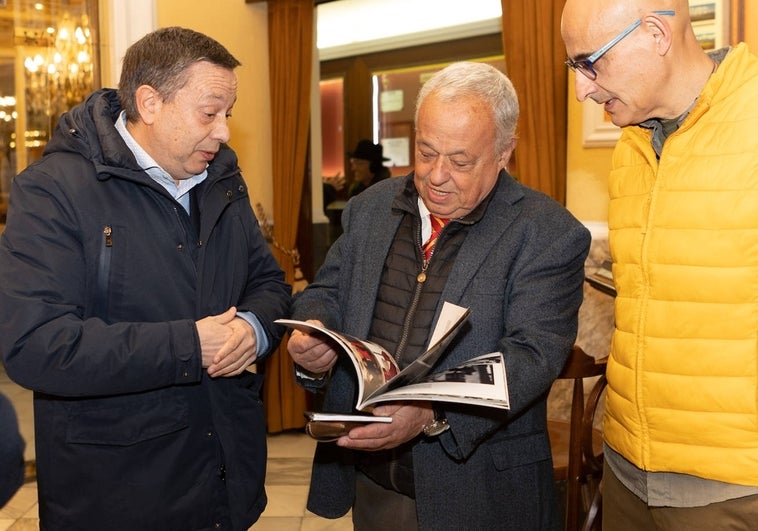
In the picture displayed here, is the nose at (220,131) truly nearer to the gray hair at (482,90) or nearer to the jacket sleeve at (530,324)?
the gray hair at (482,90)

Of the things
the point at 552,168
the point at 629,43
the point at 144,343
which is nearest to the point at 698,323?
the point at 629,43

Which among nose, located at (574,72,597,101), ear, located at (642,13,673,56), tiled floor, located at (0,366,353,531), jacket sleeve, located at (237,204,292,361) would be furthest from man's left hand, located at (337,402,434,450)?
tiled floor, located at (0,366,353,531)

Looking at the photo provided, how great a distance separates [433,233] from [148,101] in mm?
777

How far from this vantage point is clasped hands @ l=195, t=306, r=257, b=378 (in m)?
1.90

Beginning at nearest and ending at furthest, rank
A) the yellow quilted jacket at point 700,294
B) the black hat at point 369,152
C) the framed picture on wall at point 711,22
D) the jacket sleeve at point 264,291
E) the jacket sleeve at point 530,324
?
1. the yellow quilted jacket at point 700,294
2. the jacket sleeve at point 530,324
3. the jacket sleeve at point 264,291
4. the framed picture on wall at point 711,22
5. the black hat at point 369,152

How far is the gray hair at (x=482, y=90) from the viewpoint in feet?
6.08

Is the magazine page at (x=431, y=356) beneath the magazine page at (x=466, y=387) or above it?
above

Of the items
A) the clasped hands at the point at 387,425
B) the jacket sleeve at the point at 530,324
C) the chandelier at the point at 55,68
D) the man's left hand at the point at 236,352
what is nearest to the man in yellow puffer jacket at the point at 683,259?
the jacket sleeve at the point at 530,324

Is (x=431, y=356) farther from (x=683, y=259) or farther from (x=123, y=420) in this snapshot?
(x=123, y=420)

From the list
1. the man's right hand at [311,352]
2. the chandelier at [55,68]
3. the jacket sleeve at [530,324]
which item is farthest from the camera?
the chandelier at [55,68]

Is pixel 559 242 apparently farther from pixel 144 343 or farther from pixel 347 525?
pixel 347 525

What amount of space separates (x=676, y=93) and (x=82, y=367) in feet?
4.50

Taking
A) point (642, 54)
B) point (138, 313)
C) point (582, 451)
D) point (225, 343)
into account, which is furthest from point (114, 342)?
point (582, 451)

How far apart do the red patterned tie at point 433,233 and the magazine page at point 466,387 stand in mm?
399
